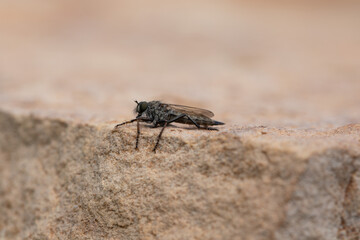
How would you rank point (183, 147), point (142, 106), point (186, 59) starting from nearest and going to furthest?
point (183, 147)
point (142, 106)
point (186, 59)

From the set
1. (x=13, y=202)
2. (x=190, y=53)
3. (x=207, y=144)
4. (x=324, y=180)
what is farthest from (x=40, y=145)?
(x=190, y=53)

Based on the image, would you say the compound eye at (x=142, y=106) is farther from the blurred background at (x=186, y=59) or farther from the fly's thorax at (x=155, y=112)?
the blurred background at (x=186, y=59)

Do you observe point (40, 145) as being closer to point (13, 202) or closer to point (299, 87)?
point (13, 202)

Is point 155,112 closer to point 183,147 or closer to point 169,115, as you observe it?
point 169,115

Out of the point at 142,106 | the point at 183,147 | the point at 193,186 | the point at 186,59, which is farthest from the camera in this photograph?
the point at 186,59

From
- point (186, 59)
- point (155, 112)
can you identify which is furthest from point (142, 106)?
point (186, 59)

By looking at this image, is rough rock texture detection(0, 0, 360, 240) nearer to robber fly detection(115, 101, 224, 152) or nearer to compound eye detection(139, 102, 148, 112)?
robber fly detection(115, 101, 224, 152)

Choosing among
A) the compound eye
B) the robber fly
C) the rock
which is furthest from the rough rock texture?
the compound eye
